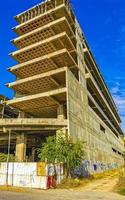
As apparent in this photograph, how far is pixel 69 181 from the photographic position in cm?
2684

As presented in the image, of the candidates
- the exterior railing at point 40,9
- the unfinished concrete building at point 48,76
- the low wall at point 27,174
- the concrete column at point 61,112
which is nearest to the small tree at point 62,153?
the low wall at point 27,174

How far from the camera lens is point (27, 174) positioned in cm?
A: 2573

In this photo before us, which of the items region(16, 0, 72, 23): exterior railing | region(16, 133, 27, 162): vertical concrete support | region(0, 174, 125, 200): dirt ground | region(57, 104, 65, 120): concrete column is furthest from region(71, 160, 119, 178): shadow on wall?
region(16, 0, 72, 23): exterior railing

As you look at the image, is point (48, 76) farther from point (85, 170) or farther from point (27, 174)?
point (27, 174)

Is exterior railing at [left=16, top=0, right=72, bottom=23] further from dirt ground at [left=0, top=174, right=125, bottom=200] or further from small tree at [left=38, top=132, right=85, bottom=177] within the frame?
dirt ground at [left=0, top=174, right=125, bottom=200]

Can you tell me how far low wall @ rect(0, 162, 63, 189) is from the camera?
24.9m

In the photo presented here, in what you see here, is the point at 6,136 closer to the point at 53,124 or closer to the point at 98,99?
the point at 53,124

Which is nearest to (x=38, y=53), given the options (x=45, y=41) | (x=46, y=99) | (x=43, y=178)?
(x=45, y=41)

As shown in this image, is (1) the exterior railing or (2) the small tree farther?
(1) the exterior railing

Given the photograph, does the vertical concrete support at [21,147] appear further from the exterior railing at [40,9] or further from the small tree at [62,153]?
the exterior railing at [40,9]

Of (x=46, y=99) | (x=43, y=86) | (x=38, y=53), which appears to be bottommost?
(x=46, y=99)

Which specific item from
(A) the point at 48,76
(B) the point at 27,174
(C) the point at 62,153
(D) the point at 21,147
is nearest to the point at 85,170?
(D) the point at 21,147

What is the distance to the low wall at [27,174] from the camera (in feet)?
81.8

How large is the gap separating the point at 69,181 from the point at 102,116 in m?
49.4
